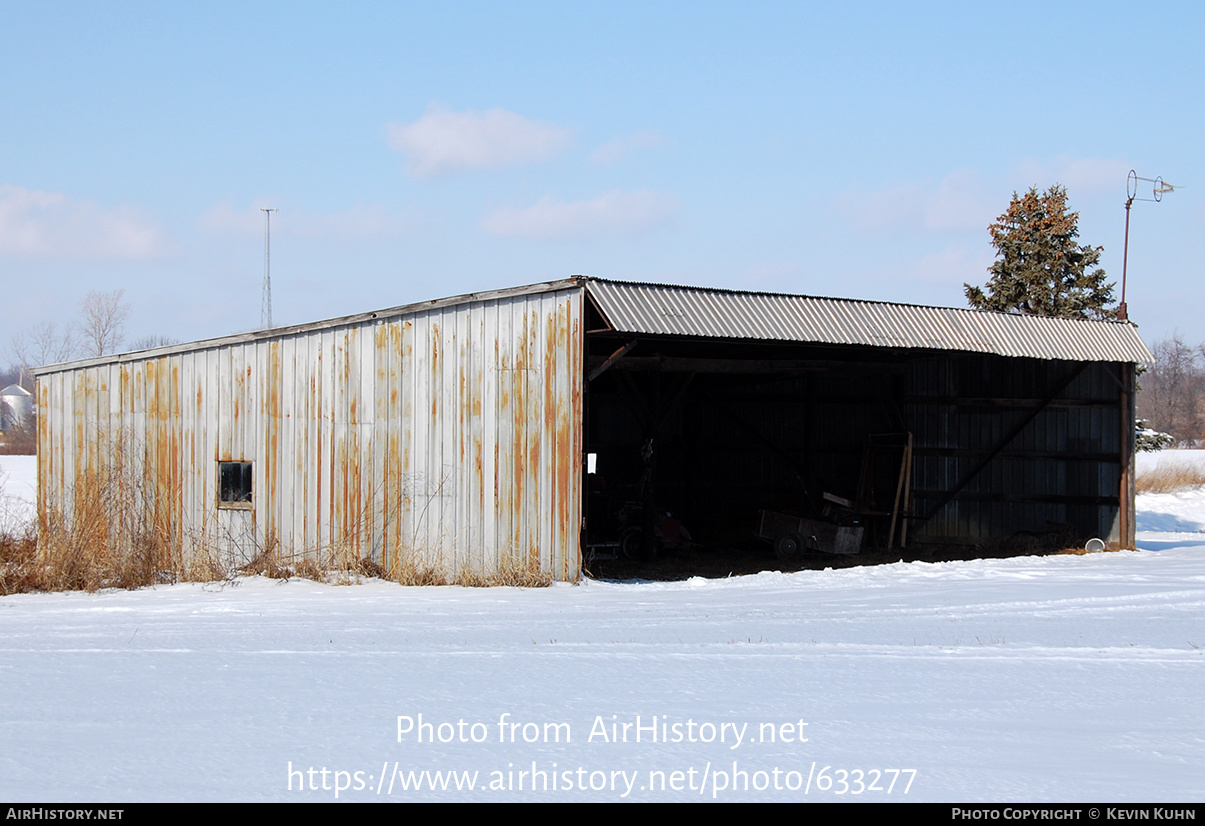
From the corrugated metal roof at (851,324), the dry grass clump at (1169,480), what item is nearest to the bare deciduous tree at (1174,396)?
the dry grass clump at (1169,480)

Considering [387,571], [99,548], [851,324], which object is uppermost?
[851,324]

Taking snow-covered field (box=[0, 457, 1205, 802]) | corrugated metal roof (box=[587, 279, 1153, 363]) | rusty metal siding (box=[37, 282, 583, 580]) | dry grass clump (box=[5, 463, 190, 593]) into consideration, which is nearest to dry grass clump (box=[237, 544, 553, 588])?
rusty metal siding (box=[37, 282, 583, 580])

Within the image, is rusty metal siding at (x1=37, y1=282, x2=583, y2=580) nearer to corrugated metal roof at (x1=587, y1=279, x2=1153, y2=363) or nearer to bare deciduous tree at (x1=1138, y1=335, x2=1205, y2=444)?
corrugated metal roof at (x1=587, y1=279, x2=1153, y2=363)

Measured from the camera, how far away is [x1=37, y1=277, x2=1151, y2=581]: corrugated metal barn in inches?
545

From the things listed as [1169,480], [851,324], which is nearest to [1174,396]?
[1169,480]

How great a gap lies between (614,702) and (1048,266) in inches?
1164

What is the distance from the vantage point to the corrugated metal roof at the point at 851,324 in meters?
13.5

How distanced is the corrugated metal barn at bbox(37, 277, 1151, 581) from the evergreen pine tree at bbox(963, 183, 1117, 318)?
40.7 feet

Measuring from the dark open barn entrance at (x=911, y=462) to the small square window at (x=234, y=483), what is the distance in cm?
580

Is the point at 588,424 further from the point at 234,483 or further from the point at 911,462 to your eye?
the point at 911,462

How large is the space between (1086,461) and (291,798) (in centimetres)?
1855

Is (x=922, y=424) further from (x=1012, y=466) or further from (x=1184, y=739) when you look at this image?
(x=1184, y=739)

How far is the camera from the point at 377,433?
15125mm
